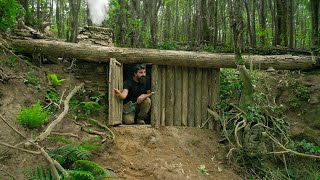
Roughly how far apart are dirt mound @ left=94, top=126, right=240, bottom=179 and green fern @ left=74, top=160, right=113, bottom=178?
0.56 meters

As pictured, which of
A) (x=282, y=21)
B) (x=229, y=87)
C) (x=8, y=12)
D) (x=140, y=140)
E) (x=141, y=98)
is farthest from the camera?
(x=282, y=21)

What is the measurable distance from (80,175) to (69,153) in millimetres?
650

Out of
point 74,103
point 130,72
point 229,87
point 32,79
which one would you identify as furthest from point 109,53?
point 229,87

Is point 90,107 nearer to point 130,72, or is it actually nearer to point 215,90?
point 130,72

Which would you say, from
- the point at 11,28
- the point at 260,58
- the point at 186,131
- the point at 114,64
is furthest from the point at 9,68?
the point at 260,58

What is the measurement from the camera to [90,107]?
650cm

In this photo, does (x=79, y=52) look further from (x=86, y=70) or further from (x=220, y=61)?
(x=220, y=61)

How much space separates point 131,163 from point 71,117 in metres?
1.61

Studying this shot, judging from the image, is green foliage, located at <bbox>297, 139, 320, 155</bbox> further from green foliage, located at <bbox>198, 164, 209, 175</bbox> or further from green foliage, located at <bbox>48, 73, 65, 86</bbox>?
green foliage, located at <bbox>48, 73, 65, 86</bbox>

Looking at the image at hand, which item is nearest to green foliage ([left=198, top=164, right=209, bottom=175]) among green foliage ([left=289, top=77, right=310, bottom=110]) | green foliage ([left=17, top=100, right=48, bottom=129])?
green foliage ([left=17, top=100, right=48, bottom=129])

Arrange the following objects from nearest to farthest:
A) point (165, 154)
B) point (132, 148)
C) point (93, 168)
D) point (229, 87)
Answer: point (93, 168) → point (132, 148) → point (165, 154) → point (229, 87)

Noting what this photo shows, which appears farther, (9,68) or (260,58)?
(260,58)

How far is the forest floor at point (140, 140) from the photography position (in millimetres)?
4936

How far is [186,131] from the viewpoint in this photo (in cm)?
688
